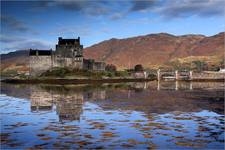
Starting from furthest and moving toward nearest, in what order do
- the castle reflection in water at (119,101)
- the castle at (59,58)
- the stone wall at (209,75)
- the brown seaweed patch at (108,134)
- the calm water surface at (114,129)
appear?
1. the stone wall at (209,75)
2. the castle at (59,58)
3. the castle reflection in water at (119,101)
4. the brown seaweed patch at (108,134)
5. the calm water surface at (114,129)

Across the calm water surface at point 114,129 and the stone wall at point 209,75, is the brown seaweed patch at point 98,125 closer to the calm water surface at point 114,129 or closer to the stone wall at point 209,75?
the calm water surface at point 114,129

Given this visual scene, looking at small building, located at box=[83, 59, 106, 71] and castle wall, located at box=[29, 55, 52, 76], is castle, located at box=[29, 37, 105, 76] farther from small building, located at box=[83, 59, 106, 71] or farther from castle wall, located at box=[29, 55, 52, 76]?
small building, located at box=[83, 59, 106, 71]

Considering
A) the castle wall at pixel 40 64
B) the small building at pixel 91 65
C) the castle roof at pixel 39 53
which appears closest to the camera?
the castle wall at pixel 40 64

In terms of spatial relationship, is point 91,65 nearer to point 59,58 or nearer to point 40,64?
point 59,58

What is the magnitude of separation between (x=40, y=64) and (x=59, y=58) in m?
5.67

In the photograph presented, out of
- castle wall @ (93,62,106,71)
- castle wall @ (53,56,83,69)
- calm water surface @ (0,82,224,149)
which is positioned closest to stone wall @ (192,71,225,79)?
castle wall @ (93,62,106,71)

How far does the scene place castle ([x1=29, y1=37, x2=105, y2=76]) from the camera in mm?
99188

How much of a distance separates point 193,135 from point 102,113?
9.04 meters

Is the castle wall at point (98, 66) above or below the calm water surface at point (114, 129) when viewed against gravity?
above

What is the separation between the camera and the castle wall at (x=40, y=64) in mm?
99062

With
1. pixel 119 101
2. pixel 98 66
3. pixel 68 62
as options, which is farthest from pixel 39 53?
pixel 119 101

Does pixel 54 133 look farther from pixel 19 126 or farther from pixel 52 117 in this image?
pixel 52 117

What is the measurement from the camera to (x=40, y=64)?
99.2 meters

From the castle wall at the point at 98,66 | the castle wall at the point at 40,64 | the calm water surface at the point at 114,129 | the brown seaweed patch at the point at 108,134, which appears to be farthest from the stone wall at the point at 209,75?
the brown seaweed patch at the point at 108,134
